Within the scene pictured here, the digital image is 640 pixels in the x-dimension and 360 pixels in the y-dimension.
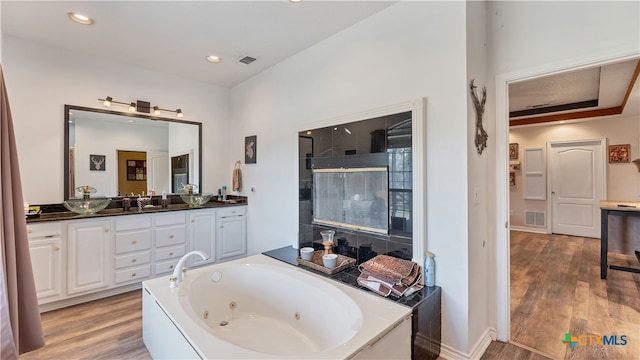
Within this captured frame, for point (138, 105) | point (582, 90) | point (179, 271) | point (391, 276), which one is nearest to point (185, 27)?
point (138, 105)

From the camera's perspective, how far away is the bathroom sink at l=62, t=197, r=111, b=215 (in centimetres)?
285

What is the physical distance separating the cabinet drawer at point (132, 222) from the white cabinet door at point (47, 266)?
1.61 ft

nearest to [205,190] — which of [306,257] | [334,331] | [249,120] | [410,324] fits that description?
[249,120]

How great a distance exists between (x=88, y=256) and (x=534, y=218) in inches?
313

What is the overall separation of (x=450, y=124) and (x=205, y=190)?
3.52m

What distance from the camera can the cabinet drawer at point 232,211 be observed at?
12.4ft

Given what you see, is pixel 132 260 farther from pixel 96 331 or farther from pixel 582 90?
pixel 582 90

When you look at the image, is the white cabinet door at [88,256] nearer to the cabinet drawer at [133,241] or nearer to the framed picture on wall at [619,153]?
the cabinet drawer at [133,241]

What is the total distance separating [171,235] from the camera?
3346 millimetres

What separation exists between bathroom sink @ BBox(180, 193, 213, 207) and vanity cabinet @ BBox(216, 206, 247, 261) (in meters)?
0.30

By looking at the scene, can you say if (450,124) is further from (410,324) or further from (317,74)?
(317,74)

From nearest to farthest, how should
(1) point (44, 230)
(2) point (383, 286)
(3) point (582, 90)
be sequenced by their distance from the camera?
(2) point (383, 286)
(1) point (44, 230)
(3) point (582, 90)

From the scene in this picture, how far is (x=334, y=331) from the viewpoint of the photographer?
1842 millimetres

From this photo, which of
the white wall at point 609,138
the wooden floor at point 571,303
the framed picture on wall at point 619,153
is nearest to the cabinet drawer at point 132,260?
the wooden floor at point 571,303
